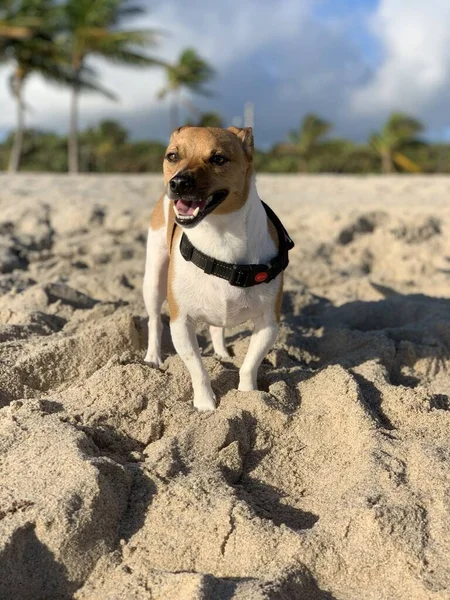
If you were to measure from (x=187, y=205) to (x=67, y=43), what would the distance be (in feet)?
89.7

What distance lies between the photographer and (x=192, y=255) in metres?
2.80

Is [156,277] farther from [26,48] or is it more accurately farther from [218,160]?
[26,48]

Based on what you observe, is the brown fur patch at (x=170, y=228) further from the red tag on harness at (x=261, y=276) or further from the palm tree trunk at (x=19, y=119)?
the palm tree trunk at (x=19, y=119)

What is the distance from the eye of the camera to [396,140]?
38750 mm

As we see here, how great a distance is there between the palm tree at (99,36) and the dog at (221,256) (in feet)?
81.1

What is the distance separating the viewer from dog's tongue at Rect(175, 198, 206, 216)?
101 inches

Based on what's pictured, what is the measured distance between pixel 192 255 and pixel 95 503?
4.03 feet

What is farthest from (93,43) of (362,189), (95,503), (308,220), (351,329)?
(95,503)

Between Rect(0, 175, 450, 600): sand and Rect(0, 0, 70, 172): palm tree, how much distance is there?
72.2 feet

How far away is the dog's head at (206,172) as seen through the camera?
2.55 m

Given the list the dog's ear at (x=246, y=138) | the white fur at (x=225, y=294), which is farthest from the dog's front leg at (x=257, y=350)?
the dog's ear at (x=246, y=138)

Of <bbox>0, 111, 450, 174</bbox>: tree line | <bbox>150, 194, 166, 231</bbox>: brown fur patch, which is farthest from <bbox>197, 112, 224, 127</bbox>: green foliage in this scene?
<bbox>150, 194, 166, 231</bbox>: brown fur patch

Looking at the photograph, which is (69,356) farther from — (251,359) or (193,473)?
(193,473)

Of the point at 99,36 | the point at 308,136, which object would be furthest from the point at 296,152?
the point at 99,36
